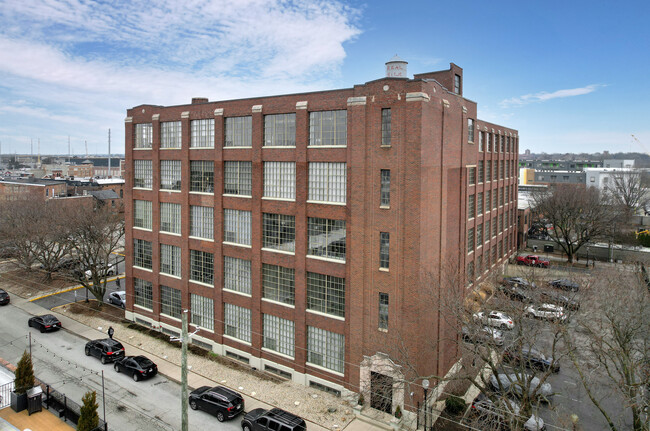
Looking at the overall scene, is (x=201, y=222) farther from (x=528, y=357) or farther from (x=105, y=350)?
(x=528, y=357)

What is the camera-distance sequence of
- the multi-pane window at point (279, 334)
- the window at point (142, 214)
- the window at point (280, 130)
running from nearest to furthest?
the window at point (280, 130) < the multi-pane window at point (279, 334) < the window at point (142, 214)

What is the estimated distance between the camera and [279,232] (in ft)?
100

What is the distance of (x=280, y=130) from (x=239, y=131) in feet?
13.7

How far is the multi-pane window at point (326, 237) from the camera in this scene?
1090 inches

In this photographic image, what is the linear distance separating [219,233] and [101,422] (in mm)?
14671

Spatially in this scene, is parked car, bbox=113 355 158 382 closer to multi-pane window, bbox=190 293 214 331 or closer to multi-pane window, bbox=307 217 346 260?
multi-pane window, bbox=190 293 214 331

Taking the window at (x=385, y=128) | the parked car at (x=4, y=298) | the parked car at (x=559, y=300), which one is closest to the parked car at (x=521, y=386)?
the parked car at (x=559, y=300)

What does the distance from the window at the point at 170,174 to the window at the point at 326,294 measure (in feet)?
52.7

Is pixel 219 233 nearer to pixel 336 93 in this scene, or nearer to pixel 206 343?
pixel 206 343

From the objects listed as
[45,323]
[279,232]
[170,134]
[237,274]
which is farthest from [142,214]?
[279,232]

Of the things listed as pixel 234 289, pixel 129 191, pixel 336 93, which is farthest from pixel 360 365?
pixel 129 191

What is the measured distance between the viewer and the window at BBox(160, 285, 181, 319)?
3766 cm

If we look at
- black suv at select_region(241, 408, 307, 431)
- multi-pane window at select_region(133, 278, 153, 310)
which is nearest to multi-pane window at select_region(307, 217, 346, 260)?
black suv at select_region(241, 408, 307, 431)

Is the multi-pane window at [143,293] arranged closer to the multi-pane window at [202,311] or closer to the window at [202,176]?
the multi-pane window at [202,311]
